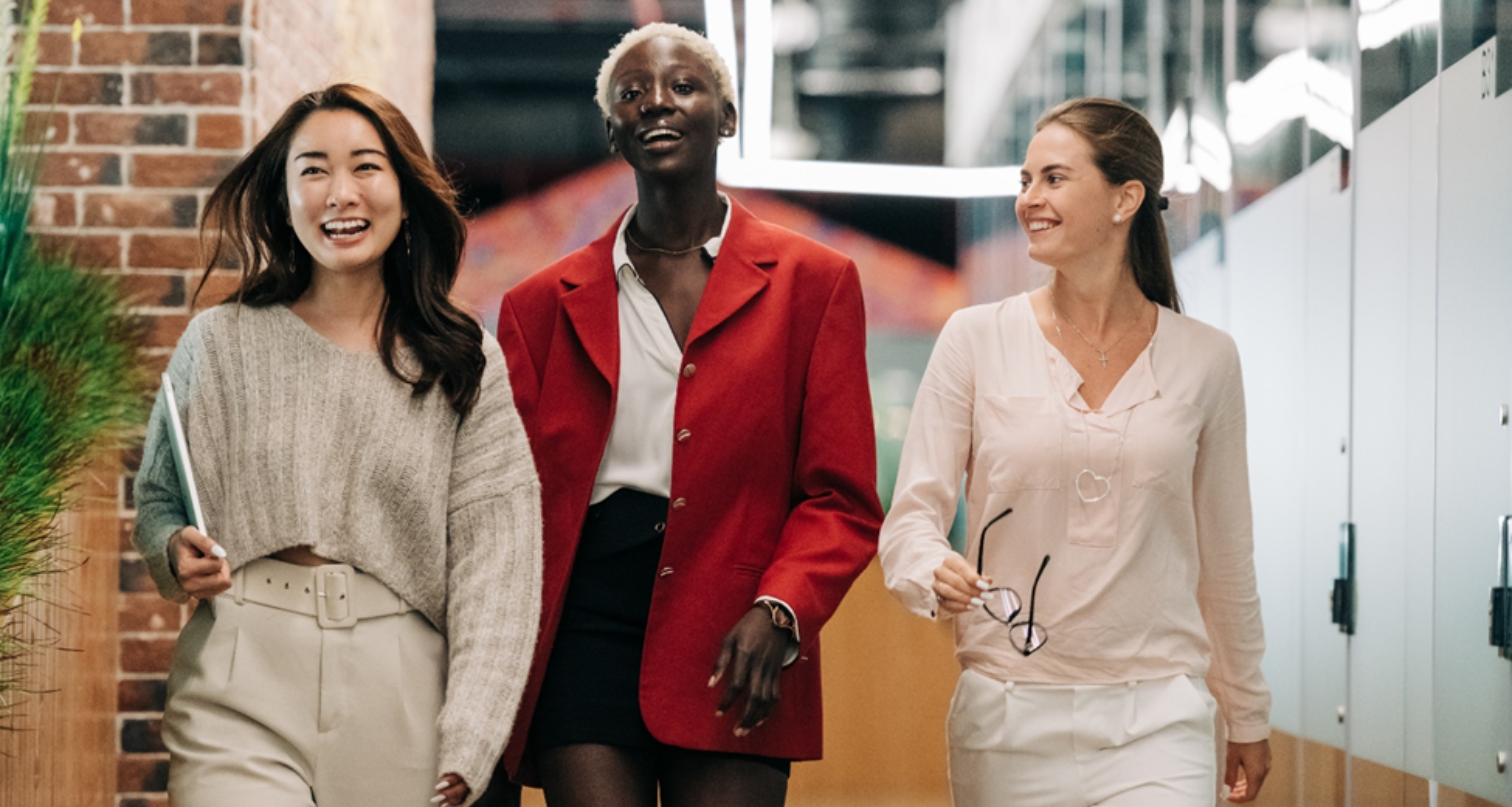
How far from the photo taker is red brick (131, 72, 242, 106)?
3.78 metres

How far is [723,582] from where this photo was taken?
97.0 inches

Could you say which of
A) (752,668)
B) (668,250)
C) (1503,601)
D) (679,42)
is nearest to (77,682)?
(668,250)

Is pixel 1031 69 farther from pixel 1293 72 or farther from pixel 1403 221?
pixel 1403 221

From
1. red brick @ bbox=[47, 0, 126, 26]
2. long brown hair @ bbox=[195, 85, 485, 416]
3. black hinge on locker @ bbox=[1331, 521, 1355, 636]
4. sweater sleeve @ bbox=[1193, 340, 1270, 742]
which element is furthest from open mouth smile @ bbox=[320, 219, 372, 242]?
black hinge on locker @ bbox=[1331, 521, 1355, 636]

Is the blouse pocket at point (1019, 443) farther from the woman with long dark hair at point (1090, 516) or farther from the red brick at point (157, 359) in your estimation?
the red brick at point (157, 359)

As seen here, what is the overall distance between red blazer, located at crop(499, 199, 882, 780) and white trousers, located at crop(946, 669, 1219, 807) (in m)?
0.27

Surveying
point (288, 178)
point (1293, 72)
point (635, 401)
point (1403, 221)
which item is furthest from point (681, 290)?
point (1293, 72)

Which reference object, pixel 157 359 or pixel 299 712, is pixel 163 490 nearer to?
pixel 299 712

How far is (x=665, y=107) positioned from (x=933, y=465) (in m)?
0.68

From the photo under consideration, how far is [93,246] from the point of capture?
377 centimetres

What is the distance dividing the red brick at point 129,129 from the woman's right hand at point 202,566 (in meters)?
1.86

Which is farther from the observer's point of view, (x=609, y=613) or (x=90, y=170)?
(x=90, y=170)

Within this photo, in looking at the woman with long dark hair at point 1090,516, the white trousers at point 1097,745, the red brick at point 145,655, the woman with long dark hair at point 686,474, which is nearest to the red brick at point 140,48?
the red brick at point 145,655

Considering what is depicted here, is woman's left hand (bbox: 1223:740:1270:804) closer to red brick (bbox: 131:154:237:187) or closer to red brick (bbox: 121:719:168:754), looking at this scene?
red brick (bbox: 121:719:168:754)
